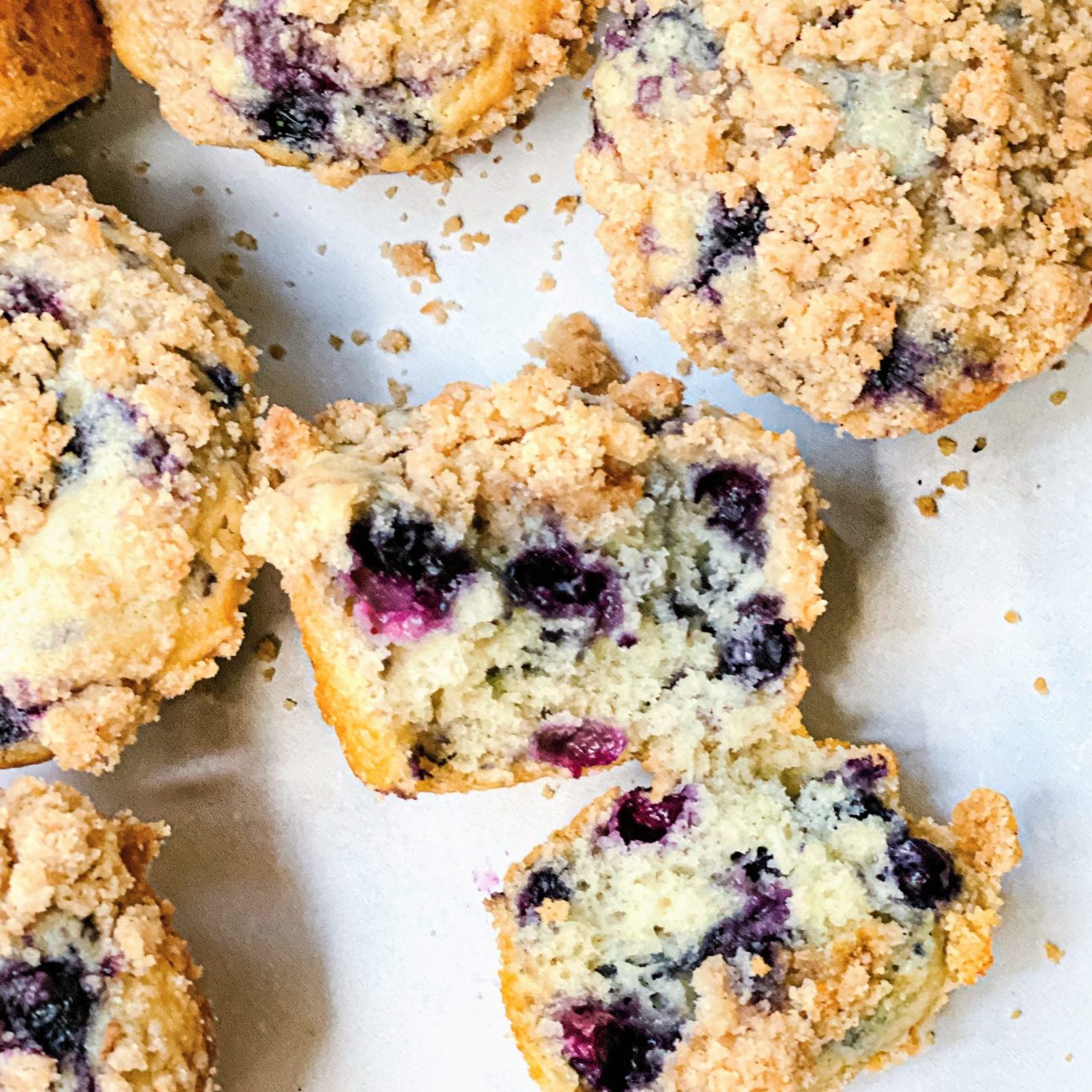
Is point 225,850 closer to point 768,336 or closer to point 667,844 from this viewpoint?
point 667,844

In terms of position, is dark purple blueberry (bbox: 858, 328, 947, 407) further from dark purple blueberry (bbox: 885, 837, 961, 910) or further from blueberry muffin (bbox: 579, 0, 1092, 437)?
dark purple blueberry (bbox: 885, 837, 961, 910)

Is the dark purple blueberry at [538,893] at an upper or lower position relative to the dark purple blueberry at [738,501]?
lower

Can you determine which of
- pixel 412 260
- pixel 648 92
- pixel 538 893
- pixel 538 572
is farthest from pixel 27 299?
pixel 538 893

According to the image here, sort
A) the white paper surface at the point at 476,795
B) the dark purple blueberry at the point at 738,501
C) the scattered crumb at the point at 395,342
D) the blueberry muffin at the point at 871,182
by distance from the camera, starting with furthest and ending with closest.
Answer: the scattered crumb at the point at 395,342
the white paper surface at the point at 476,795
the dark purple blueberry at the point at 738,501
the blueberry muffin at the point at 871,182

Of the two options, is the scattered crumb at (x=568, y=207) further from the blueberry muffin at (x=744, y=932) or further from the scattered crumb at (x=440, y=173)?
the blueberry muffin at (x=744, y=932)

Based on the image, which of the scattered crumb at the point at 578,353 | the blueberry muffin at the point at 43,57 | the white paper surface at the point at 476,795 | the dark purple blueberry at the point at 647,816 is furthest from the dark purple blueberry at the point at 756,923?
the blueberry muffin at the point at 43,57

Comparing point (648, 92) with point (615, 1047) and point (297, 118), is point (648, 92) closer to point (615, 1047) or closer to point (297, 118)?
point (297, 118)

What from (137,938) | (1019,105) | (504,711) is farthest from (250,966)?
(1019,105)
